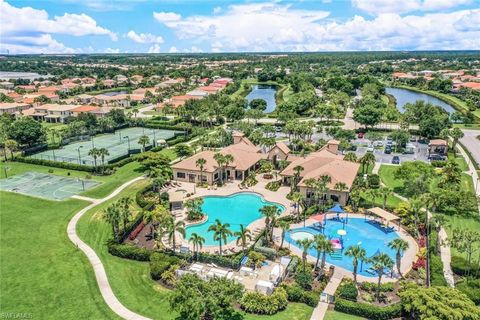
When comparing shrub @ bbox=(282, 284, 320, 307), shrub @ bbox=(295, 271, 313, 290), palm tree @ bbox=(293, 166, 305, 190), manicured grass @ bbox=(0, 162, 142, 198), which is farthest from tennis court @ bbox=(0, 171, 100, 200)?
shrub @ bbox=(282, 284, 320, 307)

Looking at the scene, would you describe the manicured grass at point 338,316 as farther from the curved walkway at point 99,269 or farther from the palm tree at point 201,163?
the palm tree at point 201,163

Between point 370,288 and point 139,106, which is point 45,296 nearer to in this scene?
point 370,288

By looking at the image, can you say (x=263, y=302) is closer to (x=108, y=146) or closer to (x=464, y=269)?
(x=464, y=269)

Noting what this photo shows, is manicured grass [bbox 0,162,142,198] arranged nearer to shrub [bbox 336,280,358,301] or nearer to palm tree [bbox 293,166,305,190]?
palm tree [bbox 293,166,305,190]

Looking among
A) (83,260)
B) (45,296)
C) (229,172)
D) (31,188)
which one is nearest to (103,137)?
(31,188)

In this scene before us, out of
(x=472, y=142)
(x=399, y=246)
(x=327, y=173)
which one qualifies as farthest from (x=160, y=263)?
(x=472, y=142)

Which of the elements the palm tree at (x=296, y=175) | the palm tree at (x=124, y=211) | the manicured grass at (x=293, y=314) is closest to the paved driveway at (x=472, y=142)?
the palm tree at (x=296, y=175)
